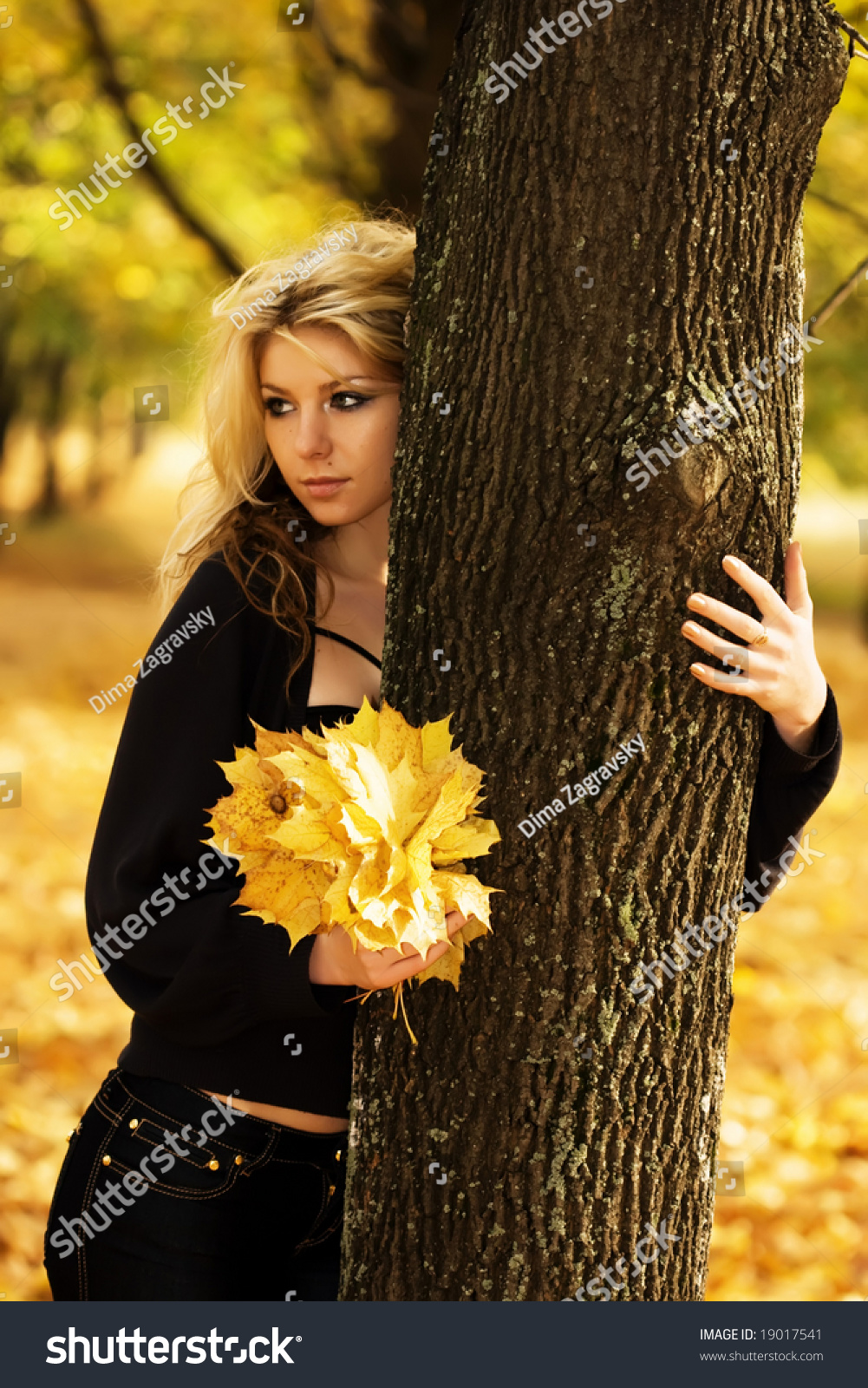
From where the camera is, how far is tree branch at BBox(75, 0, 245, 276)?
19.7ft

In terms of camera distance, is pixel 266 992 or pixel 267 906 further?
pixel 266 992

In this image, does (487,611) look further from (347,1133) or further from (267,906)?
(347,1133)

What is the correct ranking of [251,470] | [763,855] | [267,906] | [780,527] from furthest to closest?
[251,470]
[763,855]
[780,527]
[267,906]

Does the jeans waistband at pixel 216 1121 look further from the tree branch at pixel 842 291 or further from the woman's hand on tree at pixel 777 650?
the tree branch at pixel 842 291

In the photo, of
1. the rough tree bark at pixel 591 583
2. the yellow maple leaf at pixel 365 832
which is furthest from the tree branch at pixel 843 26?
the yellow maple leaf at pixel 365 832

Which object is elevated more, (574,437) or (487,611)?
(574,437)

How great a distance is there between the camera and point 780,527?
1.74m

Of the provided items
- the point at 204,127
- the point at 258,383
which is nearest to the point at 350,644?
the point at 258,383

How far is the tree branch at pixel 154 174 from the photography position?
19.7 ft

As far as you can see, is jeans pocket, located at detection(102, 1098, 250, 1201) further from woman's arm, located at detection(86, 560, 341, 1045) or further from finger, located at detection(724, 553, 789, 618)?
finger, located at detection(724, 553, 789, 618)

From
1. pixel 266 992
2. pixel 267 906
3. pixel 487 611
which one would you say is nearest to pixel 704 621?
pixel 487 611

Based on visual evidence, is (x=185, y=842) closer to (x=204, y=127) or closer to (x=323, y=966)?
(x=323, y=966)

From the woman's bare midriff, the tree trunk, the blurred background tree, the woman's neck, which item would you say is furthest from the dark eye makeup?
the tree trunk
